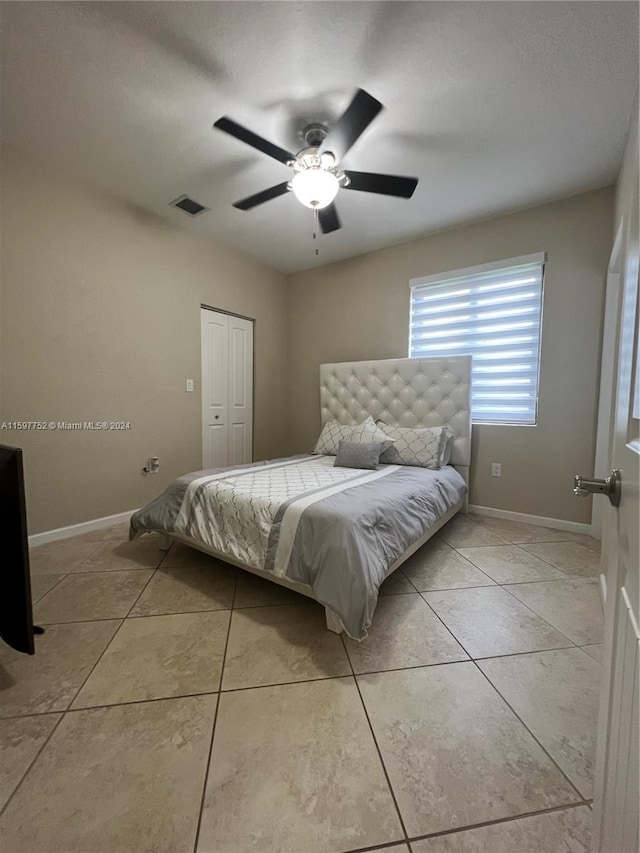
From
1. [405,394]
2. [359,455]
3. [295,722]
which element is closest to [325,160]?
[359,455]

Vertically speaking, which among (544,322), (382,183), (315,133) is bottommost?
(544,322)

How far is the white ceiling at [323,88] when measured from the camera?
4.76ft

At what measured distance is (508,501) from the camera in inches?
121

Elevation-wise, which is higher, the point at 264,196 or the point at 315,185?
the point at 264,196

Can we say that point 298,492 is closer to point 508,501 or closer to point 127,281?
point 508,501

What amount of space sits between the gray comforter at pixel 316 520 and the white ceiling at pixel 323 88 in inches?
85.7

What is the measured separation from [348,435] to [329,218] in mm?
1827

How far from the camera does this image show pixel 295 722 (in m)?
1.15

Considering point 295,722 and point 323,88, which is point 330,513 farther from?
point 323,88

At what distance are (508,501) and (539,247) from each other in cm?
223

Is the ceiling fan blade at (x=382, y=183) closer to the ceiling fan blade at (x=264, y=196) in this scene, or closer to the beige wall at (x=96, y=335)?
the ceiling fan blade at (x=264, y=196)

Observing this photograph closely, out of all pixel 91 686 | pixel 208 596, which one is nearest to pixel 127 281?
pixel 208 596

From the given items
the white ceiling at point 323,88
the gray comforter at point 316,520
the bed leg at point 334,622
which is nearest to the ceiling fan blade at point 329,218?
the white ceiling at point 323,88

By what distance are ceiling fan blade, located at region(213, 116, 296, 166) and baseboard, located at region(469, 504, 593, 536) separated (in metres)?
3.17
